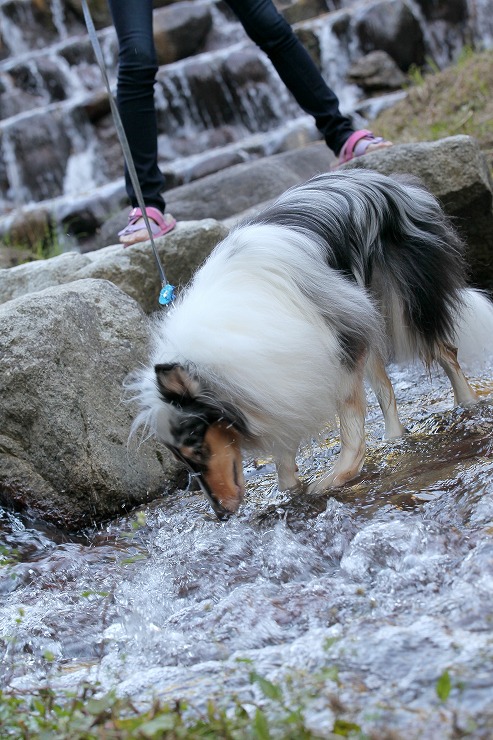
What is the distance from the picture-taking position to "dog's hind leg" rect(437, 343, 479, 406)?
408 centimetres

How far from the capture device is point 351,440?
3.56m

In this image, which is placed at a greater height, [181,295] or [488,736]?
[181,295]

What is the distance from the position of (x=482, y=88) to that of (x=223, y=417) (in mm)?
6530

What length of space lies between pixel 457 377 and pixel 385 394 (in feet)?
1.46

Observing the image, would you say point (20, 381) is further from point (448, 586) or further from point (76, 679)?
point (448, 586)

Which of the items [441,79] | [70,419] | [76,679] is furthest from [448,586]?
[441,79]

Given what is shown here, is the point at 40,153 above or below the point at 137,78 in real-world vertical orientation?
below

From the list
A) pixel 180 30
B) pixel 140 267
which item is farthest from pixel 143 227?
pixel 180 30

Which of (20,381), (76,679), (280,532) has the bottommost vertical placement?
(280,532)

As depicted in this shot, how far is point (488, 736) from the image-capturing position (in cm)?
163

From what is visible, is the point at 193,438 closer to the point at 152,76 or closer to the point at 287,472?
the point at 287,472

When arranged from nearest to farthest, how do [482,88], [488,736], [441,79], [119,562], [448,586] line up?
[488,736] < [448,586] < [119,562] < [482,88] < [441,79]

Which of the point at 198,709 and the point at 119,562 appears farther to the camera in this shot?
the point at 119,562

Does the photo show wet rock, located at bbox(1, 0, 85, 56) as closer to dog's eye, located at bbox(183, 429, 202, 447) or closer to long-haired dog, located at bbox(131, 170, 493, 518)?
long-haired dog, located at bbox(131, 170, 493, 518)
